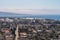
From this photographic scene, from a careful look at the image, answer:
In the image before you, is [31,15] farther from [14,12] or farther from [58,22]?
[58,22]

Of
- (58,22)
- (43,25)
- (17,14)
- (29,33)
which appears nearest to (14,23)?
(17,14)

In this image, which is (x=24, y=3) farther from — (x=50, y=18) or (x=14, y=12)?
(x=50, y=18)

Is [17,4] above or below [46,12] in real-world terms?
above

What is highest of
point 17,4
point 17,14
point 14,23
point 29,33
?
point 17,4

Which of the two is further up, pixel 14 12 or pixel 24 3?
pixel 24 3

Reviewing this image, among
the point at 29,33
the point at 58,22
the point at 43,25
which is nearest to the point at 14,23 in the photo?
the point at 29,33

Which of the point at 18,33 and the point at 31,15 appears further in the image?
the point at 31,15

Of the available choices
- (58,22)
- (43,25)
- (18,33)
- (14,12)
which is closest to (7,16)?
(14,12)
